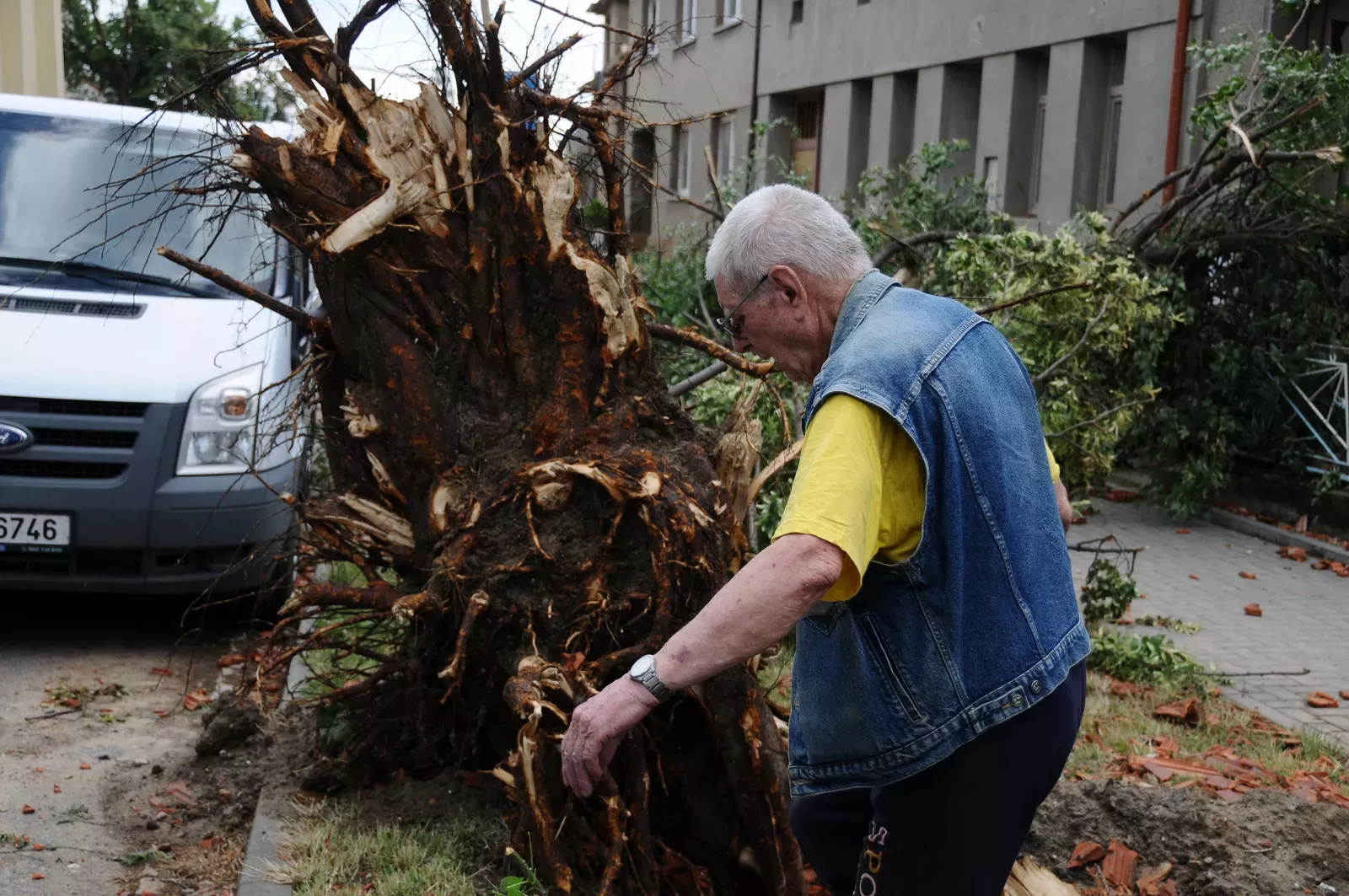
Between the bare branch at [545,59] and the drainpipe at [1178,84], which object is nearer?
the bare branch at [545,59]

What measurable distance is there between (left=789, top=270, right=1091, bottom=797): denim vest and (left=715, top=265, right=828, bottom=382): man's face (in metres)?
0.11

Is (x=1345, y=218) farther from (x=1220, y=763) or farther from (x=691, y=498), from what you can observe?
(x=691, y=498)

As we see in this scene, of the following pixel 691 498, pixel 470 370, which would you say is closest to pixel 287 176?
pixel 470 370

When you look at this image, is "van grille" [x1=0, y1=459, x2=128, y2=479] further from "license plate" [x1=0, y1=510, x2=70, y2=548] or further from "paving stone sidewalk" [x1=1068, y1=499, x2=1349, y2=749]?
"paving stone sidewalk" [x1=1068, y1=499, x2=1349, y2=749]

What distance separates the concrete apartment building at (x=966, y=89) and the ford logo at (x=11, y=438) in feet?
9.89

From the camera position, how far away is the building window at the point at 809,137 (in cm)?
2281

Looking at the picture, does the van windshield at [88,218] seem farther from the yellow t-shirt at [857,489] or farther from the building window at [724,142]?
the building window at [724,142]

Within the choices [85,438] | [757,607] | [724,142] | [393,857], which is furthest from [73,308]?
[724,142]

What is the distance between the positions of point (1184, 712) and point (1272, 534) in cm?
495

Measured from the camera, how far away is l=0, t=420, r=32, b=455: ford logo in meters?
6.18

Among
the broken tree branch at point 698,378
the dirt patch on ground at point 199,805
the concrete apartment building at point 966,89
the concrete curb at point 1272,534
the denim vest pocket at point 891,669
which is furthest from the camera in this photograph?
the concrete apartment building at point 966,89

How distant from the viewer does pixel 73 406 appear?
20.6 ft

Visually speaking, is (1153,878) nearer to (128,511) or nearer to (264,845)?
(264,845)

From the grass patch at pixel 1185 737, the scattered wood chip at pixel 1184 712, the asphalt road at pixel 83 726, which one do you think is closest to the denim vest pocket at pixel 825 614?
the grass patch at pixel 1185 737
